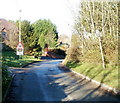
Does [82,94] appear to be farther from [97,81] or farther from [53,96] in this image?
[97,81]

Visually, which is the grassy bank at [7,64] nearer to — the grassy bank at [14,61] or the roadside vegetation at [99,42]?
the grassy bank at [14,61]

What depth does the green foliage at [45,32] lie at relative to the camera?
226ft

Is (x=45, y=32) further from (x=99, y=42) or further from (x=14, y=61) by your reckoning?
(x=99, y=42)

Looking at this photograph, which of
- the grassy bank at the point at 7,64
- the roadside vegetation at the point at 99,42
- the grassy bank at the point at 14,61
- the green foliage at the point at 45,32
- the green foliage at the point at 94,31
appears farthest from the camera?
the green foliage at the point at 45,32

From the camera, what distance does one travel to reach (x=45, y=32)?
76375 millimetres

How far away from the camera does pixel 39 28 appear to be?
7719 cm

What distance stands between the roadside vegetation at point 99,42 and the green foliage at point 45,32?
40.4 meters

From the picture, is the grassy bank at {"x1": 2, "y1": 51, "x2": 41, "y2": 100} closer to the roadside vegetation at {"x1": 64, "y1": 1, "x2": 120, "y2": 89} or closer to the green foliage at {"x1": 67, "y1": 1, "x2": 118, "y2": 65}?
the roadside vegetation at {"x1": 64, "y1": 1, "x2": 120, "y2": 89}

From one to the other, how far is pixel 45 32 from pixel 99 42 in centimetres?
5855

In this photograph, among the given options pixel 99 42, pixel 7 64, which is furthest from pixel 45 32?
pixel 99 42

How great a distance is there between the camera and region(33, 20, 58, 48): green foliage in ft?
226

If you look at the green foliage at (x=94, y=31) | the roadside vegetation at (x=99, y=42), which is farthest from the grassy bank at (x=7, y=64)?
the green foliage at (x=94, y=31)

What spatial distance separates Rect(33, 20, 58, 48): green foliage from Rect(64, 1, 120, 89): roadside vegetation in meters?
40.4

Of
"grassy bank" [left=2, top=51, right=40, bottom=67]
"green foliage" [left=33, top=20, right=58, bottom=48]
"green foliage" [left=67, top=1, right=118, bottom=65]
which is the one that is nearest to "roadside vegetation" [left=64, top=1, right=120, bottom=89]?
"green foliage" [left=67, top=1, right=118, bottom=65]
